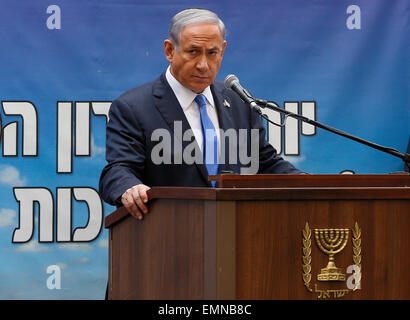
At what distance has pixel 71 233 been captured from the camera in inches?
171

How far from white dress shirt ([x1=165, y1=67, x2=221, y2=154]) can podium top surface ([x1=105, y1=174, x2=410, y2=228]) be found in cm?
76

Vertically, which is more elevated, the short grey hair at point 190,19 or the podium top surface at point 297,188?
the short grey hair at point 190,19

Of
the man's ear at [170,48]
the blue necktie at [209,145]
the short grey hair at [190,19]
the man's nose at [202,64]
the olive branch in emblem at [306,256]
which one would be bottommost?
the olive branch in emblem at [306,256]

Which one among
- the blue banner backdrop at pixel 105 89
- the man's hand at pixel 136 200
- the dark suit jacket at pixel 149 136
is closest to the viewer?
the man's hand at pixel 136 200

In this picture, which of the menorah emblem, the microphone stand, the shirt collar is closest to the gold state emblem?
the menorah emblem

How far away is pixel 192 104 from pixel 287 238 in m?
1.13

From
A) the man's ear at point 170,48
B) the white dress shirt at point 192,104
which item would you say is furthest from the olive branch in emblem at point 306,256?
the man's ear at point 170,48

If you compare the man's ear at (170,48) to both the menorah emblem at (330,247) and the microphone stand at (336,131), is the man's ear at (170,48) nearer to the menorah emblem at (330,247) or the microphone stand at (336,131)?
the microphone stand at (336,131)

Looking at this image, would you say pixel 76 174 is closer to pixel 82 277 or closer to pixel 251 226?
pixel 82 277

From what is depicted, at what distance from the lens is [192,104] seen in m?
3.02

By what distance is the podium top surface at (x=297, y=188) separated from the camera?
78.5 inches

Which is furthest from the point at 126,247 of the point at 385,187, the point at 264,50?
the point at 264,50

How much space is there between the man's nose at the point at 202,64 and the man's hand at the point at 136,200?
2.31ft

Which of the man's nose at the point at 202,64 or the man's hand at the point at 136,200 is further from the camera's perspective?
the man's nose at the point at 202,64
